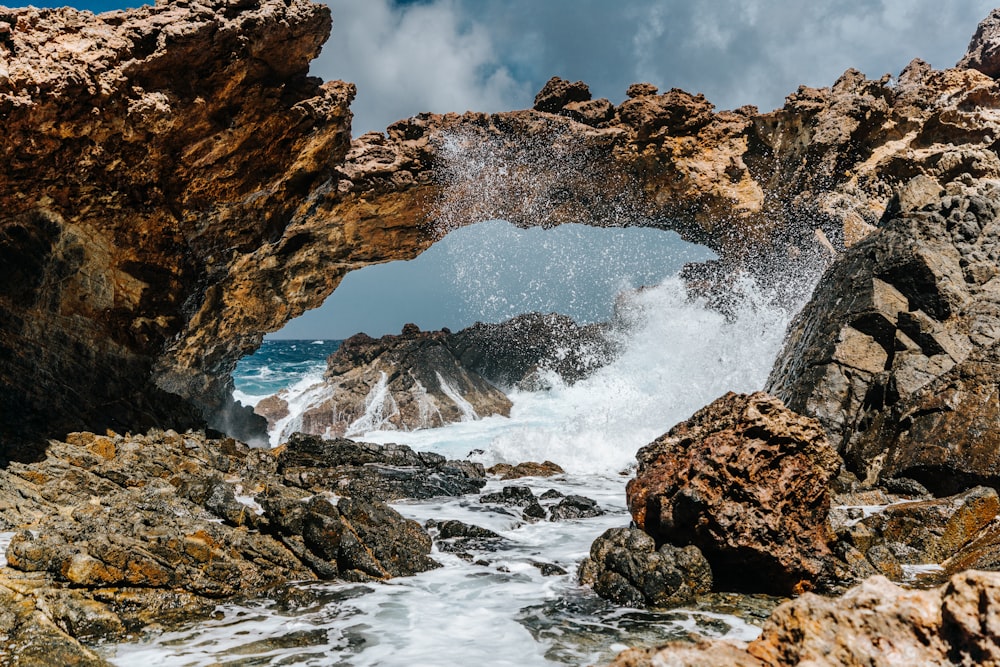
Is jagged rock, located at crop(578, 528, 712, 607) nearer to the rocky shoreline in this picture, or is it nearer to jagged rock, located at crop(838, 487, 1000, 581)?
the rocky shoreline

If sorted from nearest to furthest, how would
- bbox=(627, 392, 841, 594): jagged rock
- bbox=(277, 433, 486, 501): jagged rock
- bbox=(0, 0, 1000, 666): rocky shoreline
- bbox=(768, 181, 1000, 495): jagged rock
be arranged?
bbox=(0, 0, 1000, 666): rocky shoreline → bbox=(627, 392, 841, 594): jagged rock → bbox=(768, 181, 1000, 495): jagged rock → bbox=(277, 433, 486, 501): jagged rock

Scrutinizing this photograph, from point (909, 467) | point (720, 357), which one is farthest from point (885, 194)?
point (909, 467)

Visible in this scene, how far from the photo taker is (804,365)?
31.0ft

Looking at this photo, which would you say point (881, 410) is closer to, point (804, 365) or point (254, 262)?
point (804, 365)

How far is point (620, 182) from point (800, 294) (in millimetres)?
6164

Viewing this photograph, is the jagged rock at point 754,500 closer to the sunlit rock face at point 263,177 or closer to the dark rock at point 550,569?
the dark rock at point 550,569

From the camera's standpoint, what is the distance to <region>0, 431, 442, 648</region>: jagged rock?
4.25 m

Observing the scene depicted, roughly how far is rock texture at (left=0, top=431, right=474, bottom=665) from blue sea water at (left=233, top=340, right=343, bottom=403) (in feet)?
85.5

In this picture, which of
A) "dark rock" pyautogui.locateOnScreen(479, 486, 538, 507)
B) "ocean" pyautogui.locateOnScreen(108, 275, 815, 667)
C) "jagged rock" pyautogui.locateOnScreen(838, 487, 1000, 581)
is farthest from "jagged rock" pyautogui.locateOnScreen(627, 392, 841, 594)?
"dark rock" pyautogui.locateOnScreen(479, 486, 538, 507)

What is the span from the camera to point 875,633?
179 cm

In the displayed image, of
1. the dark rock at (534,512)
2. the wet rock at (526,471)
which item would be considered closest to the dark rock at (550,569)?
the dark rock at (534,512)

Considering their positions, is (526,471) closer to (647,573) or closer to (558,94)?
(647,573)

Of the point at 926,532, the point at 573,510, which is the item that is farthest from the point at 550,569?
the point at 926,532

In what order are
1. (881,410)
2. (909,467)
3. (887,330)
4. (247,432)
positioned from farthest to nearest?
(247,432)
(887,330)
(881,410)
(909,467)
